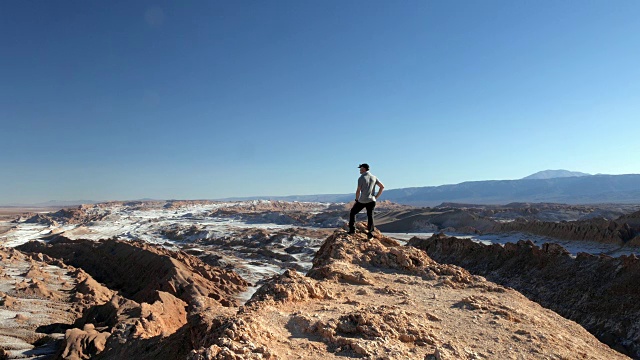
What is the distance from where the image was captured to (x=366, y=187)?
25.9 ft

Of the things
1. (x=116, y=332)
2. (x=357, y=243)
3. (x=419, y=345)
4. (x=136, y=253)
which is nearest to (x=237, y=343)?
(x=419, y=345)

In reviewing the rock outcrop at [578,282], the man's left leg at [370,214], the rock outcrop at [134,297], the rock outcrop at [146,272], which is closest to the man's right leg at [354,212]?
the man's left leg at [370,214]

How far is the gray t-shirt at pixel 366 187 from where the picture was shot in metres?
7.88

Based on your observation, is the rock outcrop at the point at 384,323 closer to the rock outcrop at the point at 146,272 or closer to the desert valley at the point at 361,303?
the desert valley at the point at 361,303

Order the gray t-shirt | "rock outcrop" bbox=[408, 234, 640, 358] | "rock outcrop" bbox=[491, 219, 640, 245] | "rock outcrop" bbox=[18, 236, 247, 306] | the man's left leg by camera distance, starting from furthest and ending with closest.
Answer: "rock outcrop" bbox=[491, 219, 640, 245]
"rock outcrop" bbox=[18, 236, 247, 306]
"rock outcrop" bbox=[408, 234, 640, 358]
the man's left leg
the gray t-shirt

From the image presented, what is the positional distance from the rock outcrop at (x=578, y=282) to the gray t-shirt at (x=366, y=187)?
781 centimetres

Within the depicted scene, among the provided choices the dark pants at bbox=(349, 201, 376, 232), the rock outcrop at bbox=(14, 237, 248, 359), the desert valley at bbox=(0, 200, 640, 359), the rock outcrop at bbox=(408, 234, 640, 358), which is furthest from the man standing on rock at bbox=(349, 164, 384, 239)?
the rock outcrop at bbox=(408, 234, 640, 358)

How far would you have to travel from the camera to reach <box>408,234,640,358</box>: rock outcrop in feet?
34.3

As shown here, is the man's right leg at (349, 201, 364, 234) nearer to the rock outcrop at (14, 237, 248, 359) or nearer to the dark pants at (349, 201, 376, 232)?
the dark pants at (349, 201, 376, 232)

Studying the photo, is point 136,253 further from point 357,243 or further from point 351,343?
point 351,343

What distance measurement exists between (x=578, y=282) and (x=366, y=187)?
31.9 feet

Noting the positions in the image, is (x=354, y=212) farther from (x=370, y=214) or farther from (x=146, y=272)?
(x=146, y=272)

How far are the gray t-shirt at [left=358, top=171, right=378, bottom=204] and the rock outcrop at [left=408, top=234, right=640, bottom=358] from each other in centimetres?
781

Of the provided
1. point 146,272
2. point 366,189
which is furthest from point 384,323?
point 146,272
